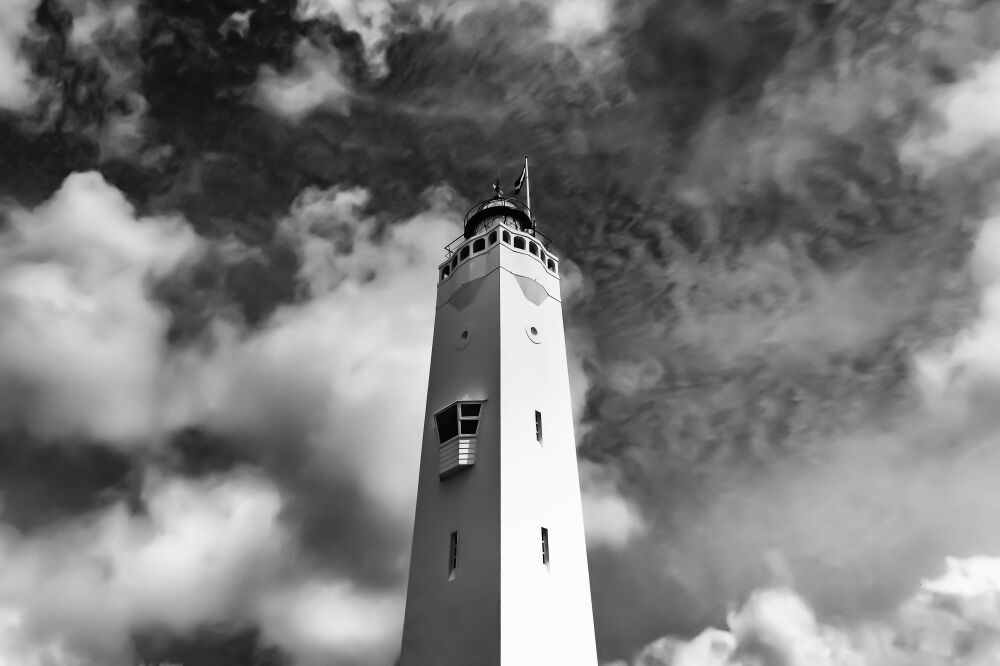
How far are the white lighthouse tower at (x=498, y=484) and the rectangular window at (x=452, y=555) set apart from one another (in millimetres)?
62

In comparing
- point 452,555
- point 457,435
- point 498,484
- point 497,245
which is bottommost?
point 452,555

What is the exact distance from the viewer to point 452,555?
32406 millimetres

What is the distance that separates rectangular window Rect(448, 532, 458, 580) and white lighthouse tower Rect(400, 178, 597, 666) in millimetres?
62

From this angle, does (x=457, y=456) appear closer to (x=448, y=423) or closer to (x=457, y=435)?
(x=457, y=435)

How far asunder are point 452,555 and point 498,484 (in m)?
3.68

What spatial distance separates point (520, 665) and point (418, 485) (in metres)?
10.6

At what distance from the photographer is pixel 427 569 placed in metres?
33.0

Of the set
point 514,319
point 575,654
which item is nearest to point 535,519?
point 575,654

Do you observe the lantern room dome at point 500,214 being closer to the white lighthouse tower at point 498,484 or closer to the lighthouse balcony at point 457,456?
the white lighthouse tower at point 498,484

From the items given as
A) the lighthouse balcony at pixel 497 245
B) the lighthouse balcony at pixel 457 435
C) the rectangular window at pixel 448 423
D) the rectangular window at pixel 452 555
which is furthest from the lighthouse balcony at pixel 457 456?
the lighthouse balcony at pixel 497 245

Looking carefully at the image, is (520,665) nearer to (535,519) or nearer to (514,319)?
(535,519)

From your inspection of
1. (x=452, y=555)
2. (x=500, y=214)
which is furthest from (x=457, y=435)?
(x=500, y=214)

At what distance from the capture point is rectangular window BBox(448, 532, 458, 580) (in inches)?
1256

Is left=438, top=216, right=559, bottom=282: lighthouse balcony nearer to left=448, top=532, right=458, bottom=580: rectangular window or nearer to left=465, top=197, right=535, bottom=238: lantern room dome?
left=465, top=197, right=535, bottom=238: lantern room dome
